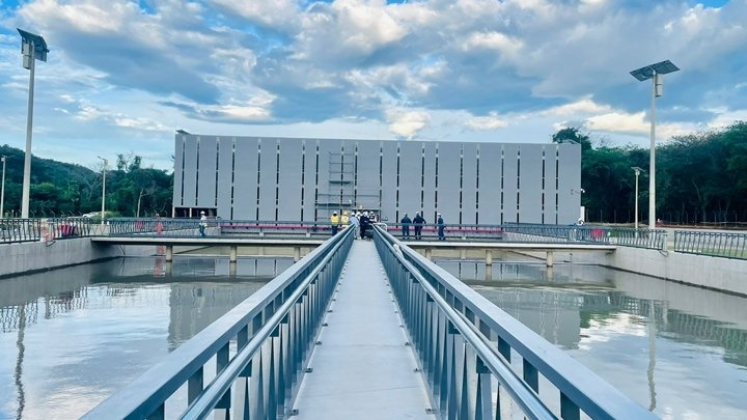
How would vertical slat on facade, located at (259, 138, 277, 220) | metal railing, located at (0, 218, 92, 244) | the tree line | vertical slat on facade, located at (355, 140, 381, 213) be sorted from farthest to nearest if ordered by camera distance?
the tree line → vertical slat on facade, located at (355, 140, 381, 213) → vertical slat on facade, located at (259, 138, 277, 220) → metal railing, located at (0, 218, 92, 244)

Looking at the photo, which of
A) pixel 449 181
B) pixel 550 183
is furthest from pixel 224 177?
pixel 550 183

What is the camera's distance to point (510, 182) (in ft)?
188

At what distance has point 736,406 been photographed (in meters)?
8.56

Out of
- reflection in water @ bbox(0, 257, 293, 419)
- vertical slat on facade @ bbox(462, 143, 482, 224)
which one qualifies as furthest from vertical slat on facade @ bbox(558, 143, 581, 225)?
reflection in water @ bbox(0, 257, 293, 419)

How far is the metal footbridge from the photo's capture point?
1.98 meters

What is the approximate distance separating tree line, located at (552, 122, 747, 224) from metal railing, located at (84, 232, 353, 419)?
7365cm

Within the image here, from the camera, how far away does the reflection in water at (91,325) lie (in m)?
8.75

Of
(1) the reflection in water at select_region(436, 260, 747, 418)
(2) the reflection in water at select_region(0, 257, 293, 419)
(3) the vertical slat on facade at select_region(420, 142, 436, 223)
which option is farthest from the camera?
(3) the vertical slat on facade at select_region(420, 142, 436, 223)

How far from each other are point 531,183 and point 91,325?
4850 centimetres

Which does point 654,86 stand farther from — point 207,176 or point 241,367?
point 207,176

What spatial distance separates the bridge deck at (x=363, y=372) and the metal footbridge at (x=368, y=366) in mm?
17

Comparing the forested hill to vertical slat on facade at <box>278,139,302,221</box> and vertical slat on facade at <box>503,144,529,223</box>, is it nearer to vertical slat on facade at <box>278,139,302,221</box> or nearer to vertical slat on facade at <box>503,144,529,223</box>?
vertical slat on facade at <box>278,139,302,221</box>

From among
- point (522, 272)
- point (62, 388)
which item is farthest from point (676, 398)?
point (522, 272)

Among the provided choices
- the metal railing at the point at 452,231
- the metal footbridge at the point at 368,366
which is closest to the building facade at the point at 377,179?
the metal railing at the point at 452,231
